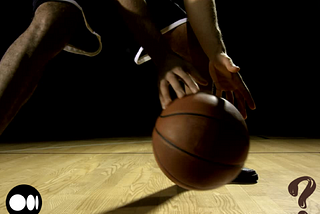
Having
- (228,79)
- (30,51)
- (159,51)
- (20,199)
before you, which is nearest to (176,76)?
(159,51)

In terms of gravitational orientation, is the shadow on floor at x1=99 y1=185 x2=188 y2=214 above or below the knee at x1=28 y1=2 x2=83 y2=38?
below

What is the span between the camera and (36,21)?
3.13 feet

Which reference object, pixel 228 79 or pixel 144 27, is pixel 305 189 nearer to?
pixel 228 79

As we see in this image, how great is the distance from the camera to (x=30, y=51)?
3.08ft

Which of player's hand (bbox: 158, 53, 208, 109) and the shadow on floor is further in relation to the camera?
the shadow on floor

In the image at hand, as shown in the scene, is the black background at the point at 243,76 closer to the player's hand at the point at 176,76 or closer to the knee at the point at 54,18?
the knee at the point at 54,18

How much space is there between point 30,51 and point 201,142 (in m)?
0.58

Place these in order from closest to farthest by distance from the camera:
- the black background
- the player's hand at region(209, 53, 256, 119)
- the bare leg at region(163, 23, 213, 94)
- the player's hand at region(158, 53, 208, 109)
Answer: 1. the player's hand at region(158, 53, 208, 109)
2. the player's hand at region(209, 53, 256, 119)
3. the bare leg at region(163, 23, 213, 94)
4. the black background

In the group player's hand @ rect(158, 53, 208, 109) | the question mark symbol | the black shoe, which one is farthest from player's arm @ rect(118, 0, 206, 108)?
the black shoe

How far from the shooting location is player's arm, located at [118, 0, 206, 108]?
31.0 inches

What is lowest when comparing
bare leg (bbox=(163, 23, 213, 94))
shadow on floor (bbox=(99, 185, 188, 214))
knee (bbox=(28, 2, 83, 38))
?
shadow on floor (bbox=(99, 185, 188, 214))

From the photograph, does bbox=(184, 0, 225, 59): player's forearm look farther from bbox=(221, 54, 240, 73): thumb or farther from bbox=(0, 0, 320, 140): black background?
bbox=(0, 0, 320, 140): black background

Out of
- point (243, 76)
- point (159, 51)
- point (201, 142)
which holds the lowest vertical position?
point (243, 76)

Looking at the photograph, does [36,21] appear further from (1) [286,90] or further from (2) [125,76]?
(1) [286,90]
